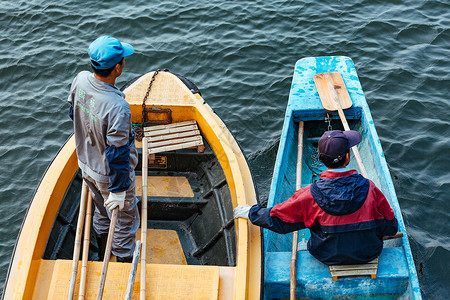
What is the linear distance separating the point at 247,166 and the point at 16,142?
481cm

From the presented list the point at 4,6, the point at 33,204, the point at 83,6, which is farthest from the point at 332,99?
the point at 4,6

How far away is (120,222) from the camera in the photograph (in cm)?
471

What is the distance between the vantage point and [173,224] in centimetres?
597

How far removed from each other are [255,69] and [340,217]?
6124 mm

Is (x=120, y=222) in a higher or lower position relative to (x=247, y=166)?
lower

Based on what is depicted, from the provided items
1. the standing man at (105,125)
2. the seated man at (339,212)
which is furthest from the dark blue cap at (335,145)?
the standing man at (105,125)

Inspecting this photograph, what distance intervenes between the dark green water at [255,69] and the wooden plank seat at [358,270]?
6.42 feet

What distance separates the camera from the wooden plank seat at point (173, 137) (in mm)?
5793

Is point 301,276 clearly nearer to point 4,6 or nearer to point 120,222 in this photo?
point 120,222

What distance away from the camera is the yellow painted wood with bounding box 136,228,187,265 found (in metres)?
5.50

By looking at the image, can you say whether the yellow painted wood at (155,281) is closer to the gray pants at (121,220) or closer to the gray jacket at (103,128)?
the gray pants at (121,220)

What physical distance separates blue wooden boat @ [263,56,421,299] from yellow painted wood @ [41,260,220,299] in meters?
0.76

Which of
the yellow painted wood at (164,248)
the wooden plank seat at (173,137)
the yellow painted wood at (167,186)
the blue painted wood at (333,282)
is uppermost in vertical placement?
the wooden plank seat at (173,137)

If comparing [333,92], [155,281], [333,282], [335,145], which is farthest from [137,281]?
[333,92]
